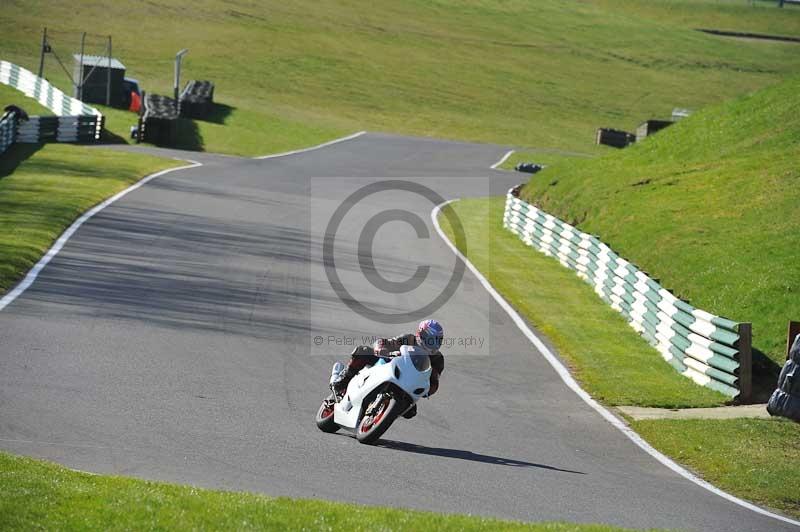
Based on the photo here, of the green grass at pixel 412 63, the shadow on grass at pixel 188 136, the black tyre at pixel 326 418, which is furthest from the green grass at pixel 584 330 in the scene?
the green grass at pixel 412 63

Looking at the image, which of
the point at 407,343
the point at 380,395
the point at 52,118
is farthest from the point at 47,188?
the point at 407,343

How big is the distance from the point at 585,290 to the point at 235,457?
16.0m

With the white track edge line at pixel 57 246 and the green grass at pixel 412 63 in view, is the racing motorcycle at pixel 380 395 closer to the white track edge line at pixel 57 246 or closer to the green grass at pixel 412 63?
the white track edge line at pixel 57 246

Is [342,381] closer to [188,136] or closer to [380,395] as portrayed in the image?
[380,395]

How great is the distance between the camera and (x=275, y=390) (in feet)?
47.0

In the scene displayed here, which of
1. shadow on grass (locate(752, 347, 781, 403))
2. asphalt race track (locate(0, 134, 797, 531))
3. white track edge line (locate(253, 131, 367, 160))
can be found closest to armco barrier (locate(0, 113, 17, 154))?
asphalt race track (locate(0, 134, 797, 531))

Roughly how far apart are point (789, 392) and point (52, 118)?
3425 centimetres

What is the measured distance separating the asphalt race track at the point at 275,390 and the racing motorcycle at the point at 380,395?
0.26 meters

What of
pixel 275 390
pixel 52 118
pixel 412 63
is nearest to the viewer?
pixel 275 390

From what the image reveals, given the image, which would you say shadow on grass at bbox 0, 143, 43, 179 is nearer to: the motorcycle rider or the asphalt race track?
the asphalt race track

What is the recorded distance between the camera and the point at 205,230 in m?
28.3

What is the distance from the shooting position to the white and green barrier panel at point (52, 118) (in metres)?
41.8

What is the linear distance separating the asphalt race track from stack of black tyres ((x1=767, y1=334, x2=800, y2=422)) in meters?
2.43

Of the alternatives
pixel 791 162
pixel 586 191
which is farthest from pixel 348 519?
pixel 586 191
